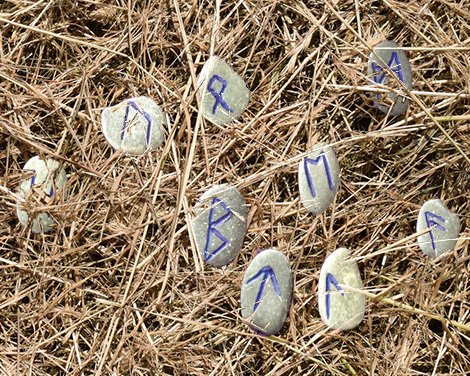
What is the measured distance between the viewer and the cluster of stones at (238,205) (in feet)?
3.25

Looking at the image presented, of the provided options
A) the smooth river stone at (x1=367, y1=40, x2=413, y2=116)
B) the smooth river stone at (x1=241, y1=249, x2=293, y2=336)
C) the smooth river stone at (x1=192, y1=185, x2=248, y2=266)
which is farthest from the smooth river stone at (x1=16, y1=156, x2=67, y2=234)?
the smooth river stone at (x1=367, y1=40, x2=413, y2=116)

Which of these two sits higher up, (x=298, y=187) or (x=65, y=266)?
(x=298, y=187)

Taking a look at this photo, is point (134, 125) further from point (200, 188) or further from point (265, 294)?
point (265, 294)

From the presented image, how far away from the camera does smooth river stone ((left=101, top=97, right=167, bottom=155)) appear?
0.99 meters

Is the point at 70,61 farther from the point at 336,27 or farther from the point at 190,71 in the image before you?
the point at 336,27

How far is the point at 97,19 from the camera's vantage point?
102cm

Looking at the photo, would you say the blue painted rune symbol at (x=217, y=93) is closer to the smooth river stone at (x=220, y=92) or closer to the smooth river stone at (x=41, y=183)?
the smooth river stone at (x=220, y=92)

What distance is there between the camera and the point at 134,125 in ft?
3.26

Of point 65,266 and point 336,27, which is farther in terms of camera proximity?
point 336,27

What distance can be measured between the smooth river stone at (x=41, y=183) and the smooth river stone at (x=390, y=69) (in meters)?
0.64

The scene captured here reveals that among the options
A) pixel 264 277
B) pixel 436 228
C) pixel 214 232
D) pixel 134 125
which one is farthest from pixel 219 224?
pixel 436 228

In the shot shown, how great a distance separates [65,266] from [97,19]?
0.47 m

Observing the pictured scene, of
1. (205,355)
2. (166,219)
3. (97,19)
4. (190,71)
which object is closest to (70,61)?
(97,19)

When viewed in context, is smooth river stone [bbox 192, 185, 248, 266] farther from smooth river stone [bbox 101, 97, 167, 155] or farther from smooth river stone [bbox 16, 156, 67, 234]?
smooth river stone [bbox 16, 156, 67, 234]
